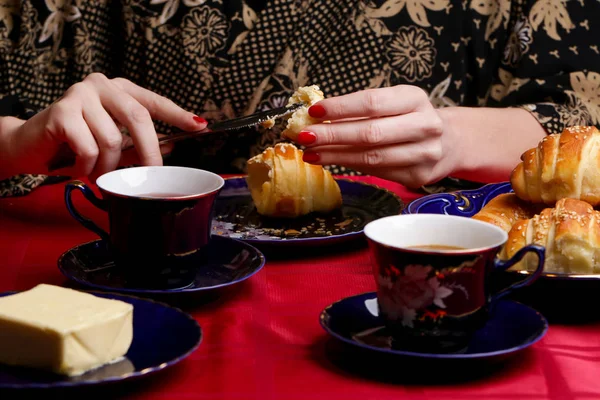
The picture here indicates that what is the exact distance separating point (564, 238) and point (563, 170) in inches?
7.1

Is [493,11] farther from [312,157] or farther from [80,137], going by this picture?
[80,137]

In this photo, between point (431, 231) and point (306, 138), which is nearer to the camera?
point (431, 231)

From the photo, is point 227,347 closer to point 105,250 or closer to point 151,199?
point 151,199

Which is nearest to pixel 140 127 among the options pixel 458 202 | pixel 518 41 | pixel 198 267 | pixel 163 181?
pixel 163 181

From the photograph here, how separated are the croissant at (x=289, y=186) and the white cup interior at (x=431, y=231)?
463 millimetres

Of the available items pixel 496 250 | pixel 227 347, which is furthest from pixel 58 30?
pixel 496 250

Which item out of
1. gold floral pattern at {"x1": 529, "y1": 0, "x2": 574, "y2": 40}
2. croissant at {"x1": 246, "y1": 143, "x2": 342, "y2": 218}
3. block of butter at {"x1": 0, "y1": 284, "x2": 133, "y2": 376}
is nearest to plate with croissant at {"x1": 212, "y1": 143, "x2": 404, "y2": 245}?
croissant at {"x1": 246, "y1": 143, "x2": 342, "y2": 218}

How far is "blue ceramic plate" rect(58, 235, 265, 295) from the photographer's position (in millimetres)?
867

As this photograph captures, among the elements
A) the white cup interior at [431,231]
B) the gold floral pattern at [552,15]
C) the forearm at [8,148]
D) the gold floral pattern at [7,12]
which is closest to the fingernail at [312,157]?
the white cup interior at [431,231]

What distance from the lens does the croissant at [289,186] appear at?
4.03 ft

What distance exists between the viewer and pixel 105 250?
3.28 ft

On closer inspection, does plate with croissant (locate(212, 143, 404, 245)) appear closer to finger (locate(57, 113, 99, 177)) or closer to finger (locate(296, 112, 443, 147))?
finger (locate(296, 112, 443, 147))

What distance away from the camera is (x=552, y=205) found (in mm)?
1031

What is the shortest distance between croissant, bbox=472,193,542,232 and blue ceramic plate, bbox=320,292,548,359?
227 mm
